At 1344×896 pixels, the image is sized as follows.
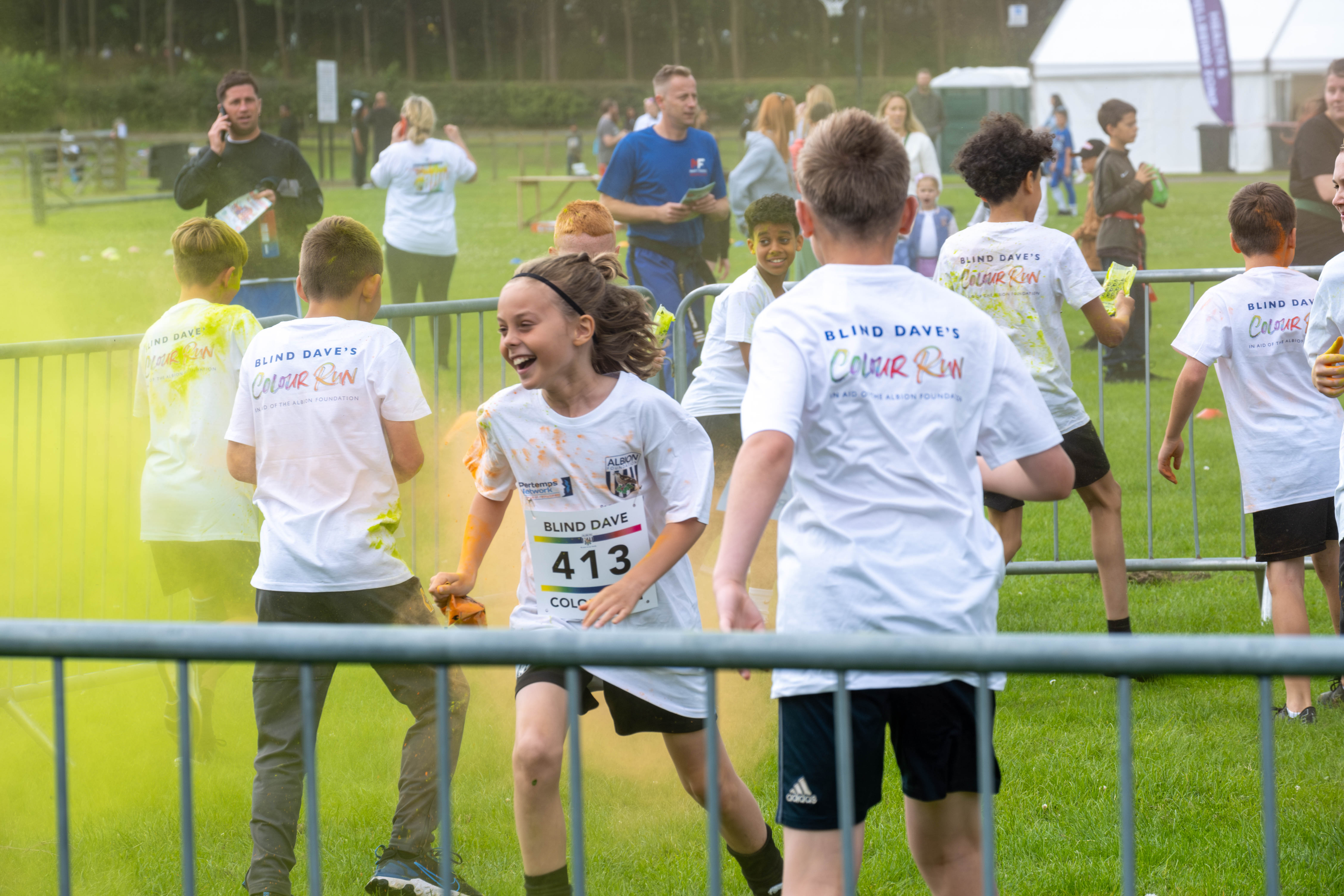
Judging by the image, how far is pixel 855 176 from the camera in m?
2.56

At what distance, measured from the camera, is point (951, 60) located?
214 ft

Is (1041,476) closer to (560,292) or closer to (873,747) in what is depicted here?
(873,747)

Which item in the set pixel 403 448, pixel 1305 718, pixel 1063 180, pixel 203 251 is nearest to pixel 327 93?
pixel 1063 180

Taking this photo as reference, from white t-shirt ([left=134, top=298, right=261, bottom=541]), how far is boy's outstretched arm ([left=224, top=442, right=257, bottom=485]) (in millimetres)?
590

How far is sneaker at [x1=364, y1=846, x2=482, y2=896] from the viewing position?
12.2 ft

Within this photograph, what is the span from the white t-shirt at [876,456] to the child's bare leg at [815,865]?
0.90 ft

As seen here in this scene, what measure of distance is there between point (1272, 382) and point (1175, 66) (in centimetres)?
2802

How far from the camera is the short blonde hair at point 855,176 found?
2568mm

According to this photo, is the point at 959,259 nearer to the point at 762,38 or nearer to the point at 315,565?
the point at 315,565

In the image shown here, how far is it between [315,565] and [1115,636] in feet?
7.99

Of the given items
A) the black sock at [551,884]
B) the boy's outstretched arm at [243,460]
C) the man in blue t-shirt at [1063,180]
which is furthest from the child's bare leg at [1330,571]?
the man in blue t-shirt at [1063,180]

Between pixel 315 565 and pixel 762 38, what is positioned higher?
pixel 762 38

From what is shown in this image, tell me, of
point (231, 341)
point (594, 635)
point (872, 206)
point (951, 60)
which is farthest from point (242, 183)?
point (951, 60)

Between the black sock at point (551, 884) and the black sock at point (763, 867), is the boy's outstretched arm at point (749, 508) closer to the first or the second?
the black sock at point (551, 884)
